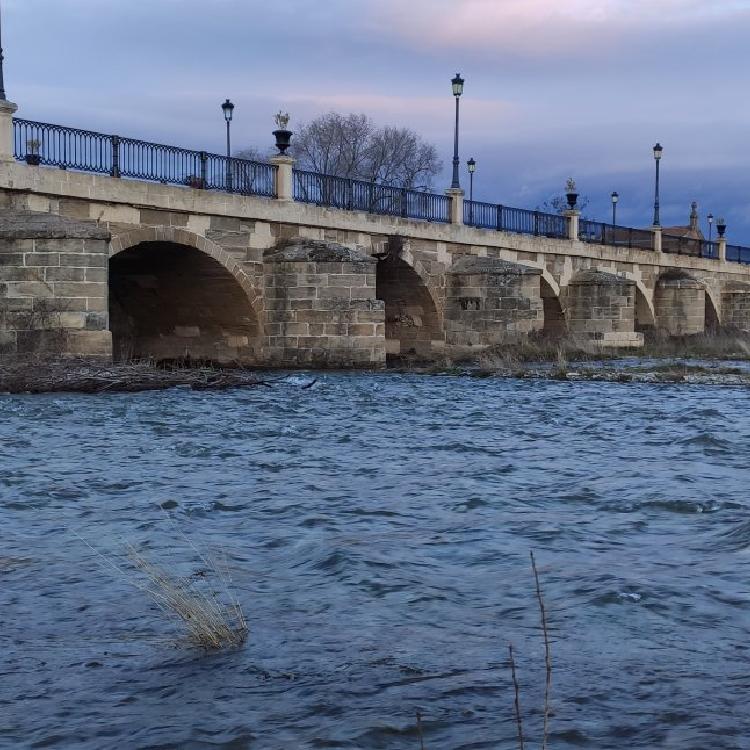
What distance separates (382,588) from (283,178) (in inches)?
735

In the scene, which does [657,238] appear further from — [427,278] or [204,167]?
[204,167]

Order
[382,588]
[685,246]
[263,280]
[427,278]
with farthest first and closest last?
1. [685,246]
2. [427,278]
3. [263,280]
4. [382,588]

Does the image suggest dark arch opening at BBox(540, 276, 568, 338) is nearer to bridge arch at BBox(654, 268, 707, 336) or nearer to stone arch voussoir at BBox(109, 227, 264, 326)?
bridge arch at BBox(654, 268, 707, 336)

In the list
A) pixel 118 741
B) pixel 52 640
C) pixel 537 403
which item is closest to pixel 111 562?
pixel 52 640

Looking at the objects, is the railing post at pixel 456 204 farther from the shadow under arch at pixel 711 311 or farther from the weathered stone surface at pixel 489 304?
the shadow under arch at pixel 711 311

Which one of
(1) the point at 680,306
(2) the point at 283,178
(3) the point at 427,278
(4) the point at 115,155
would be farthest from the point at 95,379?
(1) the point at 680,306

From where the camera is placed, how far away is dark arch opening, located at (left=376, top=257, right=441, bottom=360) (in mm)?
28438

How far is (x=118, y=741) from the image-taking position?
3.81m

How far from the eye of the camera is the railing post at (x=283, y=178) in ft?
77.2

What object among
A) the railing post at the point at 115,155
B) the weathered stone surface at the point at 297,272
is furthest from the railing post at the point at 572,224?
the railing post at the point at 115,155

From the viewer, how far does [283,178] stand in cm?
2361

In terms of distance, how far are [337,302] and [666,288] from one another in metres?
22.8

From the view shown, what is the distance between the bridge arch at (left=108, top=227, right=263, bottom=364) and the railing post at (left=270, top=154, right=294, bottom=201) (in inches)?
83.7

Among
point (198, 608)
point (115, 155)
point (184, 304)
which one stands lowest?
point (198, 608)
